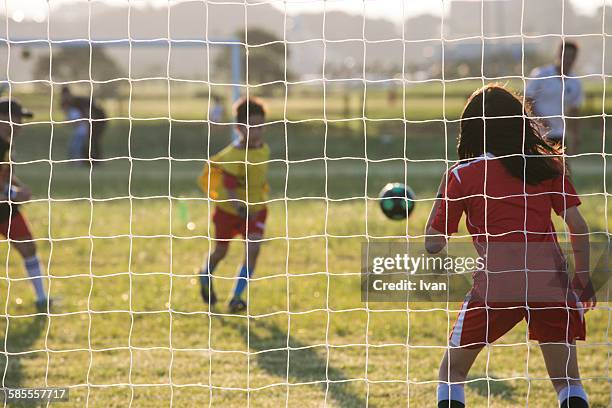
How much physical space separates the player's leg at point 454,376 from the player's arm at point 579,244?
1.76ft

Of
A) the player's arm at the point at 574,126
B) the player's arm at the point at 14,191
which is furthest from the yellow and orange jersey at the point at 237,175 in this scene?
the player's arm at the point at 574,126

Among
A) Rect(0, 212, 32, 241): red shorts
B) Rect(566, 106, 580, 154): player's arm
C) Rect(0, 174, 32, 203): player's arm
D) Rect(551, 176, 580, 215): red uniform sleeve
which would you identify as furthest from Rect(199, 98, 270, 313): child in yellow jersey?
Rect(566, 106, 580, 154): player's arm

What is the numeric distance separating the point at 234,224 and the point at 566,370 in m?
3.44

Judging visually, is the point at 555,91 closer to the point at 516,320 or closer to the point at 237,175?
the point at 237,175

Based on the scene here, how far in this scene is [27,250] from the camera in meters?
6.90

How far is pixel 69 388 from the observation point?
520 cm

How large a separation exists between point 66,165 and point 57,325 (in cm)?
1214

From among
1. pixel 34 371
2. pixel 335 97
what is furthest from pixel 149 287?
pixel 335 97

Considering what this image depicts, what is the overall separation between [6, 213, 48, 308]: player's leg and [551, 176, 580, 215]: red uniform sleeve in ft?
13.2

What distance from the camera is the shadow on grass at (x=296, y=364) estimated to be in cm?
507

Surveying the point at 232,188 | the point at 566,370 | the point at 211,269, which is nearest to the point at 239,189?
the point at 232,188

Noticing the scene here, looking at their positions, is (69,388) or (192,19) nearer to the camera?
(69,388)

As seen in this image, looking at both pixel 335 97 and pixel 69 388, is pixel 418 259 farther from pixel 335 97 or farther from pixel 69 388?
pixel 335 97

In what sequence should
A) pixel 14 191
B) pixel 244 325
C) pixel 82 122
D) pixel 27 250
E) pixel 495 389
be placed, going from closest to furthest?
pixel 495 389, pixel 14 191, pixel 244 325, pixel 27 250, pixel 82 122
